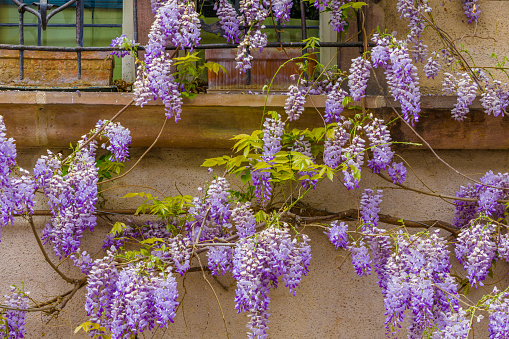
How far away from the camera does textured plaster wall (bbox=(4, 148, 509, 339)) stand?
262 cm

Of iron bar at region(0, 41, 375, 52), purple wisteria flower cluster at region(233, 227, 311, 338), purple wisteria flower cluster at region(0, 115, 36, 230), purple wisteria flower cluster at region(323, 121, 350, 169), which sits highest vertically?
iron bar at region(0, 41, 375, 52)

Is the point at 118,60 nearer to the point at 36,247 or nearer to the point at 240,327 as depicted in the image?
the point at 36,247

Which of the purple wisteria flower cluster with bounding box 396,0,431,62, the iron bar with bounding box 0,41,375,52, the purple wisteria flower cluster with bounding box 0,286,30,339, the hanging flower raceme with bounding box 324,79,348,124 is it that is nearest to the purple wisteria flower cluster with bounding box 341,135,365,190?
the hanging flower raceme with bounding box 324,79,348,124

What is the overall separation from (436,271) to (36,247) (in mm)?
1903

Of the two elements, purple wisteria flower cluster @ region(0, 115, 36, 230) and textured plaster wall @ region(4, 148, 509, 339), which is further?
textured plaster wall @ region(4, 148, 509, 339)

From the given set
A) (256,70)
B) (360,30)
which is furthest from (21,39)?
(360,30)

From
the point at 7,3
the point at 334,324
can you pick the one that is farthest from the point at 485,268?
the point at 7,3

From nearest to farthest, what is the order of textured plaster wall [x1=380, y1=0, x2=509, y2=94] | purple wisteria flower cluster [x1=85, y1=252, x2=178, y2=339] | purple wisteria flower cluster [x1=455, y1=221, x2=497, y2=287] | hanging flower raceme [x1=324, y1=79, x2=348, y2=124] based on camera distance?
purple wisteria flower cluster [x1=85, y1=252, x2=178, y2=339]
purple wisteria flower cluster [x1=455, y1=221, x2=497, y2=287]
hanging flower raceme [x1=324, y1=79, x2=348, y2=124]
textured plaster wall [x1=380, y1=0, x2=509, y2=94]

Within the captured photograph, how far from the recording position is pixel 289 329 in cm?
267

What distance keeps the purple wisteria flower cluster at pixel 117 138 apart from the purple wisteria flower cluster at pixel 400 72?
1.21 metres

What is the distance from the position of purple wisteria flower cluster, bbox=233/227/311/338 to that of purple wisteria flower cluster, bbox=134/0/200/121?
0.74 metres

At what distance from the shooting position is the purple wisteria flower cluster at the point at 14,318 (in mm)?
2332

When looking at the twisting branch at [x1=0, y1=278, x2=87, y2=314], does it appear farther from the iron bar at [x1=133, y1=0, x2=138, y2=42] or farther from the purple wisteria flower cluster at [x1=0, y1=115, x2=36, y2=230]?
the iron bar at [x1=133, y1=0, x2=138, y2=42]

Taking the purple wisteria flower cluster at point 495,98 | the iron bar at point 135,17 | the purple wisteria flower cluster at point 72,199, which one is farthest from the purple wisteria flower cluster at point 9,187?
the purple wisteria flower cluster at point 495,98
